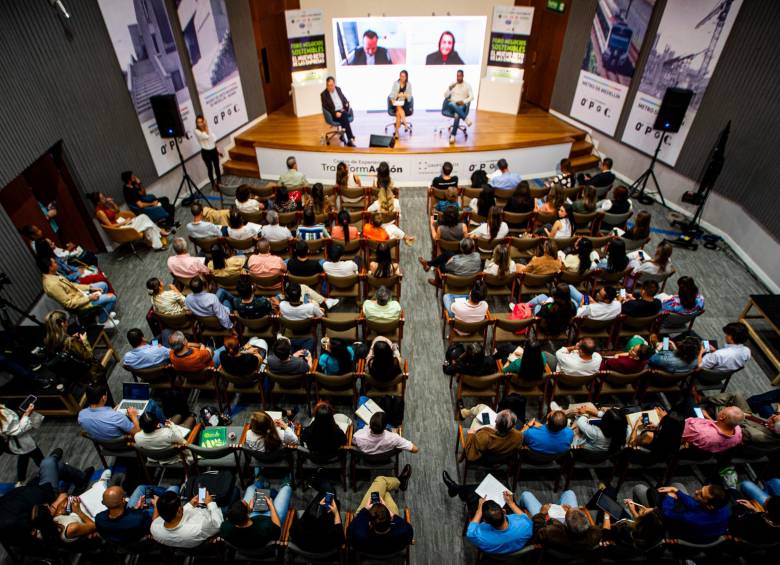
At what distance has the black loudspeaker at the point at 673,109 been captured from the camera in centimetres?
790

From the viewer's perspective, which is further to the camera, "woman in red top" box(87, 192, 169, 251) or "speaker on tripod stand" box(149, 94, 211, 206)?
"speaker on tripod stand" box(149, 94, 211, 206)

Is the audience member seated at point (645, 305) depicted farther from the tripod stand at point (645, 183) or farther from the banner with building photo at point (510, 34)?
the banner with building photo at point (510, 34)

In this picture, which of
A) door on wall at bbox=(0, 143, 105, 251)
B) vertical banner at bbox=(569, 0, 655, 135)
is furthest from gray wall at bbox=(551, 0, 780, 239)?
door on wall at bbox=(0, 143, 105, 251)

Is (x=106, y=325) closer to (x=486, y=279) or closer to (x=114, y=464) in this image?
(x=114, y=464)

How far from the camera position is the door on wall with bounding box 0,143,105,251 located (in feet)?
20.7

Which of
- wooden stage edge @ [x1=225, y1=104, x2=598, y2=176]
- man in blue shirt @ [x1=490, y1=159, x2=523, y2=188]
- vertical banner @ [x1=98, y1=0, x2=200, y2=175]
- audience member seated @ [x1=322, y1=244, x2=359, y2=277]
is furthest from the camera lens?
wooden stage edge @ [x1=225, y1=104, x2=598, y2=176]

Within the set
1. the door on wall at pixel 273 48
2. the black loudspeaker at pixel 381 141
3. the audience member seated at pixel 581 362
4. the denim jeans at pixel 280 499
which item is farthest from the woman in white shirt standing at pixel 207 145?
the audience member seated at pixel 581 362

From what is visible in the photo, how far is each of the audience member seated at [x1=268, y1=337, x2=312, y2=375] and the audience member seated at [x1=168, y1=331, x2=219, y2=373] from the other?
69cm

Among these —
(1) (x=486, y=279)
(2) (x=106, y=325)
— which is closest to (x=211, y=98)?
(2) (x=106, y=325)

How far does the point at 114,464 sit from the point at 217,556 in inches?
61.8

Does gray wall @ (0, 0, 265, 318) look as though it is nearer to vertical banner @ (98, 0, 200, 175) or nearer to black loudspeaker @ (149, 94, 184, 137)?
vertical banner @ (98, 0, 200, 175)

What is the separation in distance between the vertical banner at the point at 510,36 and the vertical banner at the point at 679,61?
271 cm

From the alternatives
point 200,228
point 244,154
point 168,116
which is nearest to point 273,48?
point 244,154

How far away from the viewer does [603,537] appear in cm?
348
